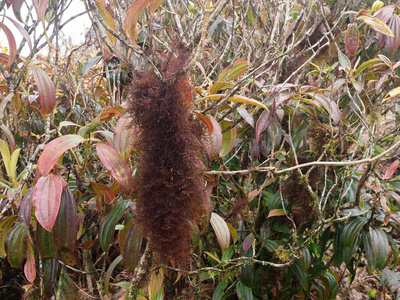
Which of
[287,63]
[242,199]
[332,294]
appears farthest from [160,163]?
[332,294]

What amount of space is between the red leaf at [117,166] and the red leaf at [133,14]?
0.24m

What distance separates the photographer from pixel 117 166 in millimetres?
669

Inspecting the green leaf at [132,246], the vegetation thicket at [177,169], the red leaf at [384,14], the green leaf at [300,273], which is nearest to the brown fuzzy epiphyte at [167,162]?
the vegetation thicket at [177,169]

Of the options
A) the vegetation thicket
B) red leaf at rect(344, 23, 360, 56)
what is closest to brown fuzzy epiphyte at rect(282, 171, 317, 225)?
the vegetation thicket

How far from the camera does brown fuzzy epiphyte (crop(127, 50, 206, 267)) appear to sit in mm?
594

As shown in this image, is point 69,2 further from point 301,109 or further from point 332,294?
point 332,294

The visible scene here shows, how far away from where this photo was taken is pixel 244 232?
3.91 feet

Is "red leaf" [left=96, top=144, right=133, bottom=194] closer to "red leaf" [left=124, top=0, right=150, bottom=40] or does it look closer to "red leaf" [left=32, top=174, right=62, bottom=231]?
"red leaf" [left=32, top=174, right=62, bottom=231]

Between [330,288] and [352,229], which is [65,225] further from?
[330,288]

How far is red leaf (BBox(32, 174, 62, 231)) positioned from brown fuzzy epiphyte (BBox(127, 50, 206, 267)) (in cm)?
16

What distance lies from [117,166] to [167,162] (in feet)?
0.40

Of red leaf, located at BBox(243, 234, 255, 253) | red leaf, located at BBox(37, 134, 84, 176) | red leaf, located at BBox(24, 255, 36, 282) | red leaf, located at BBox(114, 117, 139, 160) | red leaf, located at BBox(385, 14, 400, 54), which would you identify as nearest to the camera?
red leaf, located at BBox(37, 134, 84, 176)

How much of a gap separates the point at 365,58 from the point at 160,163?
130cm

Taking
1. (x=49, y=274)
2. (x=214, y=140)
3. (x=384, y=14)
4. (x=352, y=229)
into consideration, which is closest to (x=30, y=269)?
(x=49, y=274)
